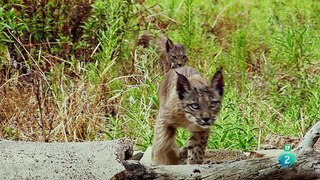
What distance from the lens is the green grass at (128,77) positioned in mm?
7695

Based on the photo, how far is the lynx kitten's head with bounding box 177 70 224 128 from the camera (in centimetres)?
547

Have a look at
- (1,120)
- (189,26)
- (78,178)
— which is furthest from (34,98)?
(78,178)

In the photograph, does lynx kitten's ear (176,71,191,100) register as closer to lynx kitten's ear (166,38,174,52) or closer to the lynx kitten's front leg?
the lynx kitten's front leg

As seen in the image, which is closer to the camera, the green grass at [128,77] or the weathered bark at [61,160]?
the weathered bark at [61,160]

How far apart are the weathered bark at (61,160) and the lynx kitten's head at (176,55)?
5.05 m

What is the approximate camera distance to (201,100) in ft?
18.1

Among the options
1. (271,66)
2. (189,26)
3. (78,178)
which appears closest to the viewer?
(78,178)

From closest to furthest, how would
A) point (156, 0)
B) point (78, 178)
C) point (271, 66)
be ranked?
point (78, 178) → point (271, 66) → point (156, 0)

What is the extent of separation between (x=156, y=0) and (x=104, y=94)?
5.00m

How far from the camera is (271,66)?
10.0m

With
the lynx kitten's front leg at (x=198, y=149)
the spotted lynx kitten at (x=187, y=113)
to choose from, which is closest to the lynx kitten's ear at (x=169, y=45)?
the spotted lynx kitten at (x=187, y=113)

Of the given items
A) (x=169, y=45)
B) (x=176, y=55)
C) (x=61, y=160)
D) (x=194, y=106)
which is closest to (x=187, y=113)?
(x=194, y=106)

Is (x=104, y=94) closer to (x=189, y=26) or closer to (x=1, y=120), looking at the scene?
(x=1, y=120)

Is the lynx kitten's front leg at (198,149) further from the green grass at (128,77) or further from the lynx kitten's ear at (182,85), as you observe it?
the green grass at (128,77)
